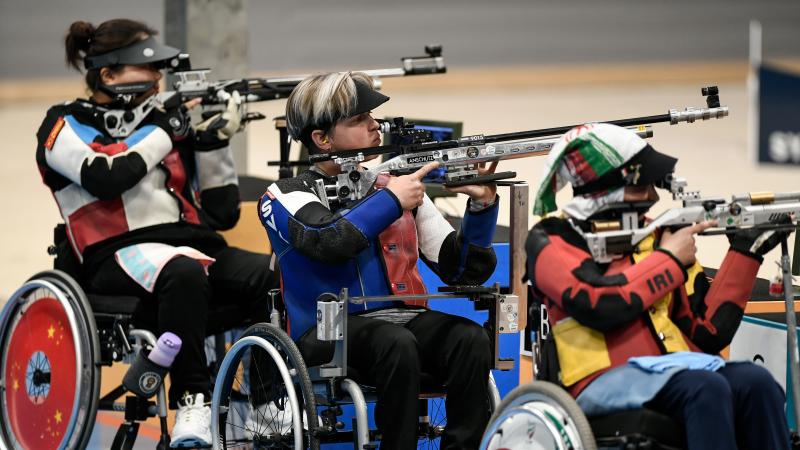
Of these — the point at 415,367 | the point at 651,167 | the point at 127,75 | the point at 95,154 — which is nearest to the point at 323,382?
the point at 415,367

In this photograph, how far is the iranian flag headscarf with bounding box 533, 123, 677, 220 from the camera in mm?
3264

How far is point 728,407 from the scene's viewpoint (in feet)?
10.0

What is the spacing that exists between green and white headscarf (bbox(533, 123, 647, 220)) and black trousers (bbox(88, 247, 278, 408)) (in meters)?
1.54

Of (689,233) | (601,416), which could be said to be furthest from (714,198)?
(601,416)

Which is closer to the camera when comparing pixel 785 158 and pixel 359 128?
pixel 785 158

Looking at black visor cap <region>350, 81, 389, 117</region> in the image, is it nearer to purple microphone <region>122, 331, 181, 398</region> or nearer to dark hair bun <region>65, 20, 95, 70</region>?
purple microphone <region>122, 331, 181, 398</region>

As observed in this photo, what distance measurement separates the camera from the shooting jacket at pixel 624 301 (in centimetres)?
317

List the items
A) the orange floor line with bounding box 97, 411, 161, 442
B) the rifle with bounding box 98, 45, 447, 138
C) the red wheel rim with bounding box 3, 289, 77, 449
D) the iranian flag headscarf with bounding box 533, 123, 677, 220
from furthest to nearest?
the orange floor line with bounding box 97, 411, 161, 442, the rifle with bounding box 98, 45, 447, 138, the red wheel rim with bounding box 3, 289, 77, 449, the iranian flag headscarf with bounding box 533, 123, 677, 220

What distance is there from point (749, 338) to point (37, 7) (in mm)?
10438

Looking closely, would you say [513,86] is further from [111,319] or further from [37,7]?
[111,319]

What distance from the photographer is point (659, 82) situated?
13.8 metres

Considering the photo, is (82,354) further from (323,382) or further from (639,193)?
(639,193)

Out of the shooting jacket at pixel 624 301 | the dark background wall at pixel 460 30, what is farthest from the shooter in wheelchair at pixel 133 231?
the dark background wall at pixel 460 30

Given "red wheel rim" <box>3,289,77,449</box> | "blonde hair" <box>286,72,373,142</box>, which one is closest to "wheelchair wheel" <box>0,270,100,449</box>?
"red wheel rim" <box>3,289,77,449</box>
